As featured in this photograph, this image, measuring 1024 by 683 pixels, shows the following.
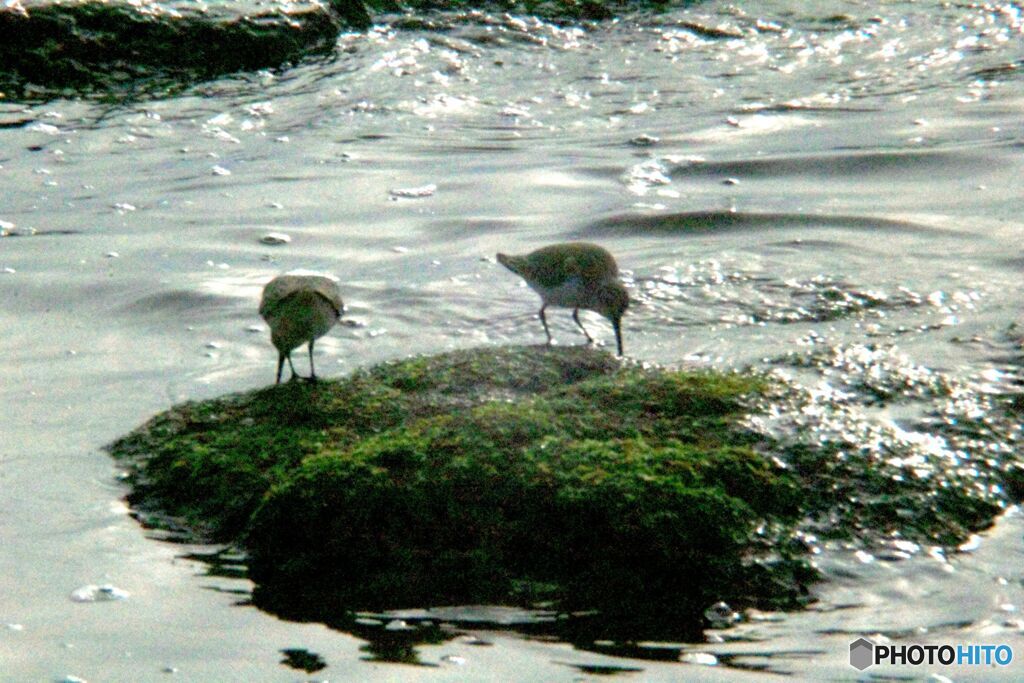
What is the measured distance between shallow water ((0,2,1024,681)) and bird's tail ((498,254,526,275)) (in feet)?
0.84

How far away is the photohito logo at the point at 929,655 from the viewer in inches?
157

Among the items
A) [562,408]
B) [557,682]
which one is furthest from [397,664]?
[562,408]

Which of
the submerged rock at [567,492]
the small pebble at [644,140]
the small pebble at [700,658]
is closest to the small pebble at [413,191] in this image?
the small pebble at [644,140]

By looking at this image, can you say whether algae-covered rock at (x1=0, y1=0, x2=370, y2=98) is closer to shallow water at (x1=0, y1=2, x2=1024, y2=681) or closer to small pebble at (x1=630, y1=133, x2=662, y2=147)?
shallow water at (x1=0, y1=2, x2=1024, y2=681)

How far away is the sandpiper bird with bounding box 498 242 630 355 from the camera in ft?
22.7

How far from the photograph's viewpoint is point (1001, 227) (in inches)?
340

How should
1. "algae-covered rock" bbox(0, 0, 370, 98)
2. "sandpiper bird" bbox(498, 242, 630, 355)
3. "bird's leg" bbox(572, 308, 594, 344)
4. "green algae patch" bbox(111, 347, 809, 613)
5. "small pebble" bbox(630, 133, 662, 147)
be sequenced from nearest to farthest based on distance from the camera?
"green algae patch" bbox(111, 347, 809, 613)
"sandpiper bird" bbox(498, 242, 630, 355)
"bird's leg" bbox(572, 308, 594, 344)
"small pebble" bbox(630, 133, 662, 147)
"algae-covered rock" bbox(0, 0, 370, 98)

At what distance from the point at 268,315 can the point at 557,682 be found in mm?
2829

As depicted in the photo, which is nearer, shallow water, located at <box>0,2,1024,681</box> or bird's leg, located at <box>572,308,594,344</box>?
shallow water, located at <box>0,2,1024,681</box>

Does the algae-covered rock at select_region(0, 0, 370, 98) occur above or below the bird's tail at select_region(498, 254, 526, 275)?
above

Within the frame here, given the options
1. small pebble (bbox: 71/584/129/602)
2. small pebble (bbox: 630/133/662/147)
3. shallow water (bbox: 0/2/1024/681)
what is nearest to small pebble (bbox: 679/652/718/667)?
shallow water (bbox: 0/2/1024/681)

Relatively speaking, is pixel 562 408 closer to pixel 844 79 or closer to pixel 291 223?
pixel 291 223

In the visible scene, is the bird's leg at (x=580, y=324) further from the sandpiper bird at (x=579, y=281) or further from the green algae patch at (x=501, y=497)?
the green algae patch at (x=501, y=497)

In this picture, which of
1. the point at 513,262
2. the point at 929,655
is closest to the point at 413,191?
the point at 513,262
